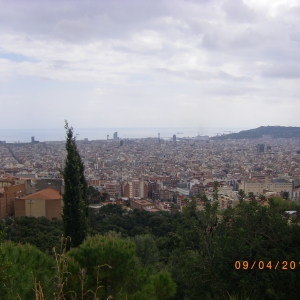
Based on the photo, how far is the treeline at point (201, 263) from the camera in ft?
9.84

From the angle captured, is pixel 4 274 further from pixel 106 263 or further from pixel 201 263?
pixel 201 263

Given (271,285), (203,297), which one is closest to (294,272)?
(271,285)

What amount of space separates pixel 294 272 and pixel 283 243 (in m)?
0.35

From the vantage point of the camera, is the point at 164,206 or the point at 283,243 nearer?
the point at 283,243

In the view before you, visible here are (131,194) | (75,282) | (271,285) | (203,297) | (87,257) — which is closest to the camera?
(75,282)

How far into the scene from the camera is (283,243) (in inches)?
159

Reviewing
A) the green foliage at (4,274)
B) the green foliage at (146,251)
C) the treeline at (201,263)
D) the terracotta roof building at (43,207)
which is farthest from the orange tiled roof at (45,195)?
the green foliage at (4,274)

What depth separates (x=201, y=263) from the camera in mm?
4223

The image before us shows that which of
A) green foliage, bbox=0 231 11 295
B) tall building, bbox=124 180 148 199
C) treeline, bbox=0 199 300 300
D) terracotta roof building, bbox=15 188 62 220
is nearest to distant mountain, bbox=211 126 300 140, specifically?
tall building, bbox=124 180 148 199

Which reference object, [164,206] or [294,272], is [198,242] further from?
[164,206]

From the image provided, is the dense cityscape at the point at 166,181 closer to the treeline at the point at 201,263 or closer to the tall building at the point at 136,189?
the tall building at the point at 136,189

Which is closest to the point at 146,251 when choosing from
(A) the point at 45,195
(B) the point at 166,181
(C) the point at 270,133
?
(A) the point at 45,195

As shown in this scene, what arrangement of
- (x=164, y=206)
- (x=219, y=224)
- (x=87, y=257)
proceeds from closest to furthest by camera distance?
(x=87, y=257) < (x=219, y=224) < (x=164, y=206)

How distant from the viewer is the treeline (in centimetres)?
300
